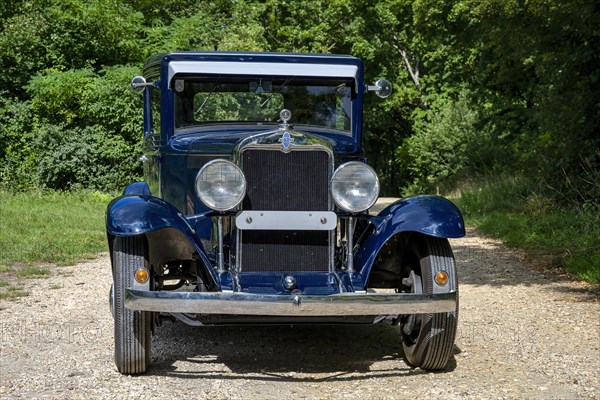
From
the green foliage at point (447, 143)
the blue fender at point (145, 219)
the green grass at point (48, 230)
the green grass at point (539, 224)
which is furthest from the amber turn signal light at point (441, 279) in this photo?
the green foliage at point (447, 143)

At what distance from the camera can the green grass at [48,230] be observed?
1011 centimetres

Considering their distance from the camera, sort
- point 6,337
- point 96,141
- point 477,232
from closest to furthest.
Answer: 1. point 6,337
2. point 477,232
3. point 96,141

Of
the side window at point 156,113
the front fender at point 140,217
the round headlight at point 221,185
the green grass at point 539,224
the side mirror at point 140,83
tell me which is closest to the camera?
the front fender at point 140,217

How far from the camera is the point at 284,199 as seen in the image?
5250 mm

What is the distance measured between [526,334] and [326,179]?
2.15 metres

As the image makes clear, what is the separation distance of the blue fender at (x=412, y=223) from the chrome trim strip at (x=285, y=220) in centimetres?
28

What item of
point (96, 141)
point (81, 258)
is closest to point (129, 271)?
point (81, 258)

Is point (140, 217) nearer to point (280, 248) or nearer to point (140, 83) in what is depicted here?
point (280, 248)

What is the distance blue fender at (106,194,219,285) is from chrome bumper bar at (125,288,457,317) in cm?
41

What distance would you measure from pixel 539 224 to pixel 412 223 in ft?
24.9

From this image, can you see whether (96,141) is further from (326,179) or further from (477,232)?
(326,179)

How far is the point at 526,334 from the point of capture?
6.28 metres

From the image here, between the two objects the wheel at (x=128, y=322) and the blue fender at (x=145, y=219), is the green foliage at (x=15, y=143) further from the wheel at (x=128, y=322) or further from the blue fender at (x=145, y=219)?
the wheel at (x=128, y=322)

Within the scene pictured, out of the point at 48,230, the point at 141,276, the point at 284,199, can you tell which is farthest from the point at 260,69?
the point at 48,230
